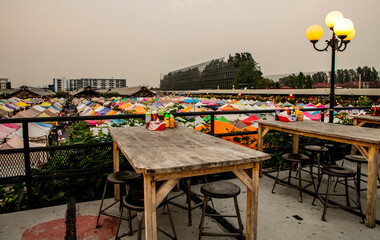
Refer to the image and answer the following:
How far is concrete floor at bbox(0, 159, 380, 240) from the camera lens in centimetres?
284

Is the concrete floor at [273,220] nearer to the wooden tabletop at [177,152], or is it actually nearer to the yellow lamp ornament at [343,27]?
the wooden tabletop at [177,152]

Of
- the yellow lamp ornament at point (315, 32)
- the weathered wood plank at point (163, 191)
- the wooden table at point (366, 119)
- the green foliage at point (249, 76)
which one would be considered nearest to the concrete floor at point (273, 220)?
the weathered wood plank at point (163, 191)

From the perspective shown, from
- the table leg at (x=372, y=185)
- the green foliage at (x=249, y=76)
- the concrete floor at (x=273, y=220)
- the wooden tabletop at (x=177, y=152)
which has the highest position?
the green foliage at (x=249, y=76)

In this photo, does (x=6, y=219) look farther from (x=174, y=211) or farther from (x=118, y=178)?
(x=174, y=211)

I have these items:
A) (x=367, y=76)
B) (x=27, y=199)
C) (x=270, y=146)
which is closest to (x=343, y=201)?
(x=270, y=146)

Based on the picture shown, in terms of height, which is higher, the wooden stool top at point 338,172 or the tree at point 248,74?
the tree at point 248,74

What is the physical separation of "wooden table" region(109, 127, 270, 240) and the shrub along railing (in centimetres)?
101

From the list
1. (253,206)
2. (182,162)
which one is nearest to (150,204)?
(182,162)

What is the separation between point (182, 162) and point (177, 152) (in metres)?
0.36

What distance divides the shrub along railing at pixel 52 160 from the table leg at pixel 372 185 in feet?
10.2

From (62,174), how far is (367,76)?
378ft

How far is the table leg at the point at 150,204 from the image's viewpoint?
188cm

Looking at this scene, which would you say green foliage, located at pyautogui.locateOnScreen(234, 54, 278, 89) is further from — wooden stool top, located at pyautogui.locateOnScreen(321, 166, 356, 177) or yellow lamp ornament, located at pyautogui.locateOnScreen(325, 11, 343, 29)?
wooden stool top, located at pyautogui.locateOnScreen(321, 166, 356, 177)

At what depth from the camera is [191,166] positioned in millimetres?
1918
